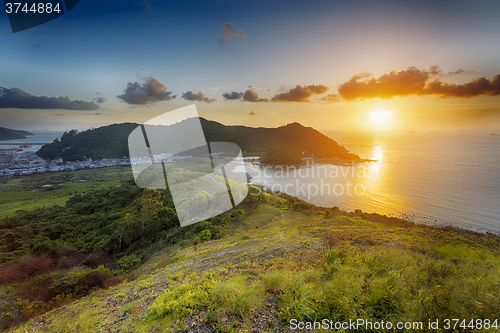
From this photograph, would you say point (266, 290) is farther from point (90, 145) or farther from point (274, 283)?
point (90, 145)

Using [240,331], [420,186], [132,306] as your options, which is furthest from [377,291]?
[420,186]

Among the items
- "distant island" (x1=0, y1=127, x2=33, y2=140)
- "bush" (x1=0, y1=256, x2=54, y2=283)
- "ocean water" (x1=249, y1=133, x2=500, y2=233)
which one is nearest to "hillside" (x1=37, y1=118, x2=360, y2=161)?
"distant island" (x1=0, y1=127, x2=33, y2=140)

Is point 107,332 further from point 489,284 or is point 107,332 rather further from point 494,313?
point 489,284

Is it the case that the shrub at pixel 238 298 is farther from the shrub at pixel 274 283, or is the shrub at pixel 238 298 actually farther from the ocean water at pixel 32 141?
the ocean water at pixel 32 141

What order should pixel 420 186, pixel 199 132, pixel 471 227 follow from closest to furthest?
1. pixel 199 132
2. pixel 471 227
3. pixel 420 186

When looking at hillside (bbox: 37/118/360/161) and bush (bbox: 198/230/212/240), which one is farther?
hillside (bbox: 37/118/360/161)

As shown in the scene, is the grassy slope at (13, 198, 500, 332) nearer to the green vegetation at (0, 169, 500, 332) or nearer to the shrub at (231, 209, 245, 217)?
the green vegetation at (0, 169, 500, 332)
